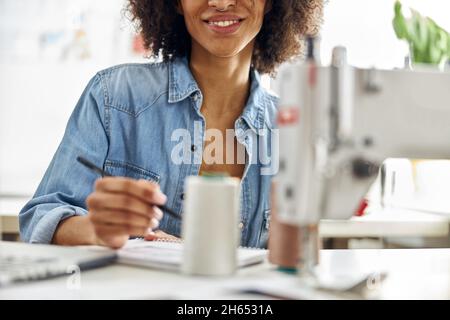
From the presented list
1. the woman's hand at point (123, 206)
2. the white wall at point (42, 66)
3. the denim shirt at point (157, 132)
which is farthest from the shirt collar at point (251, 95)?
the white wall at point (42, 66)

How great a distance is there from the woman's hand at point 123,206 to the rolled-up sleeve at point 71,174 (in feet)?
0.69

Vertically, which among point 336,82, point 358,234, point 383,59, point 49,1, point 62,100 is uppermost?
point 49,1

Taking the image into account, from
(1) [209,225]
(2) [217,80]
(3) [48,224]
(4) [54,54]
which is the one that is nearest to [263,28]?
(2) [217,80]

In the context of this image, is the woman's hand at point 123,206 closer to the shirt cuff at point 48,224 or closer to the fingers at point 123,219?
the fingers at point 123,219

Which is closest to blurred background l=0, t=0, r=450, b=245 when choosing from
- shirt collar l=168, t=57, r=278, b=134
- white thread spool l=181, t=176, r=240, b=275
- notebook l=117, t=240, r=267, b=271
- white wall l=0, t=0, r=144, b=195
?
white wall l=0, t=0, r=144, b=195

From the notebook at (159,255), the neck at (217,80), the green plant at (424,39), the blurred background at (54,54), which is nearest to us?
the notebook at (159,255)

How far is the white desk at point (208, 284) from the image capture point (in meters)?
0.62

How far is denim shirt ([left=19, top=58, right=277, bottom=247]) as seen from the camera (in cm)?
125

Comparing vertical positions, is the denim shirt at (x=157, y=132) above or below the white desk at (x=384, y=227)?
above

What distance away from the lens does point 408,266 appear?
0.89 metres
